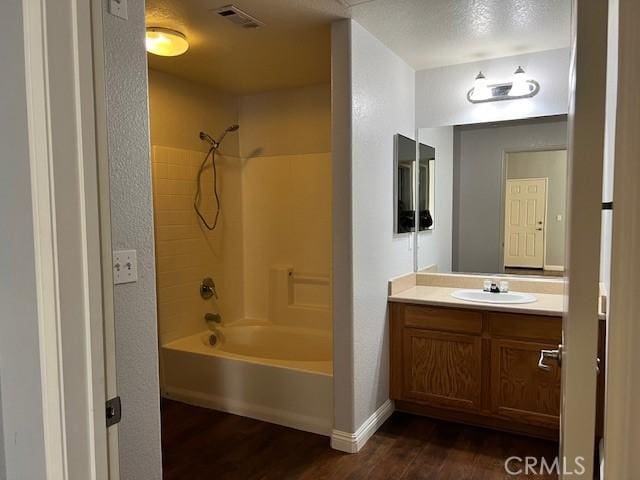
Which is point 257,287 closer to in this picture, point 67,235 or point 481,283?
point 481,283

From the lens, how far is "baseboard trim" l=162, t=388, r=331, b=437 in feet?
9.29

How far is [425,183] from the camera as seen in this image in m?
3.46

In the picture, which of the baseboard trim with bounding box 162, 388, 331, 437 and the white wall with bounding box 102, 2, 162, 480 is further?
the baseboard trim with bounding box 162, 388, 331, 437

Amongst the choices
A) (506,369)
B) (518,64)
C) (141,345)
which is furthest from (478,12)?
(141,345)

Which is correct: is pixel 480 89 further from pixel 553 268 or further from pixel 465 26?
pixel 553 268

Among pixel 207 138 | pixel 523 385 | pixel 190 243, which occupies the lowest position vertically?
pixel 523 385

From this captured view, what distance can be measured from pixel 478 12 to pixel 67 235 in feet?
7.60

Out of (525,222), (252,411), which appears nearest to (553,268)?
(525,222)

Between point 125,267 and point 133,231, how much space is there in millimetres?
122

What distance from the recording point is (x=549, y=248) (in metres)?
3.01

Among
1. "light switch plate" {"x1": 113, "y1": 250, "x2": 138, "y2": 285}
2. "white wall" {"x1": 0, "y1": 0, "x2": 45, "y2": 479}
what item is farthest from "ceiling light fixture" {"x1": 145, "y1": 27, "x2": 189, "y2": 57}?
"white wall" {"x1": 0, "y1": 0, "x2": 45, "y2": 479}

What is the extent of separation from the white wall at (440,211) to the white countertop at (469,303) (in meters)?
0.26

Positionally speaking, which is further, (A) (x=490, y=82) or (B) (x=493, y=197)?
(B) (x=493, y=197)

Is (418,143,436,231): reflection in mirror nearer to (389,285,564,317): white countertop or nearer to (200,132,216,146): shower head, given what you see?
(389,285,564,317): white countertop
